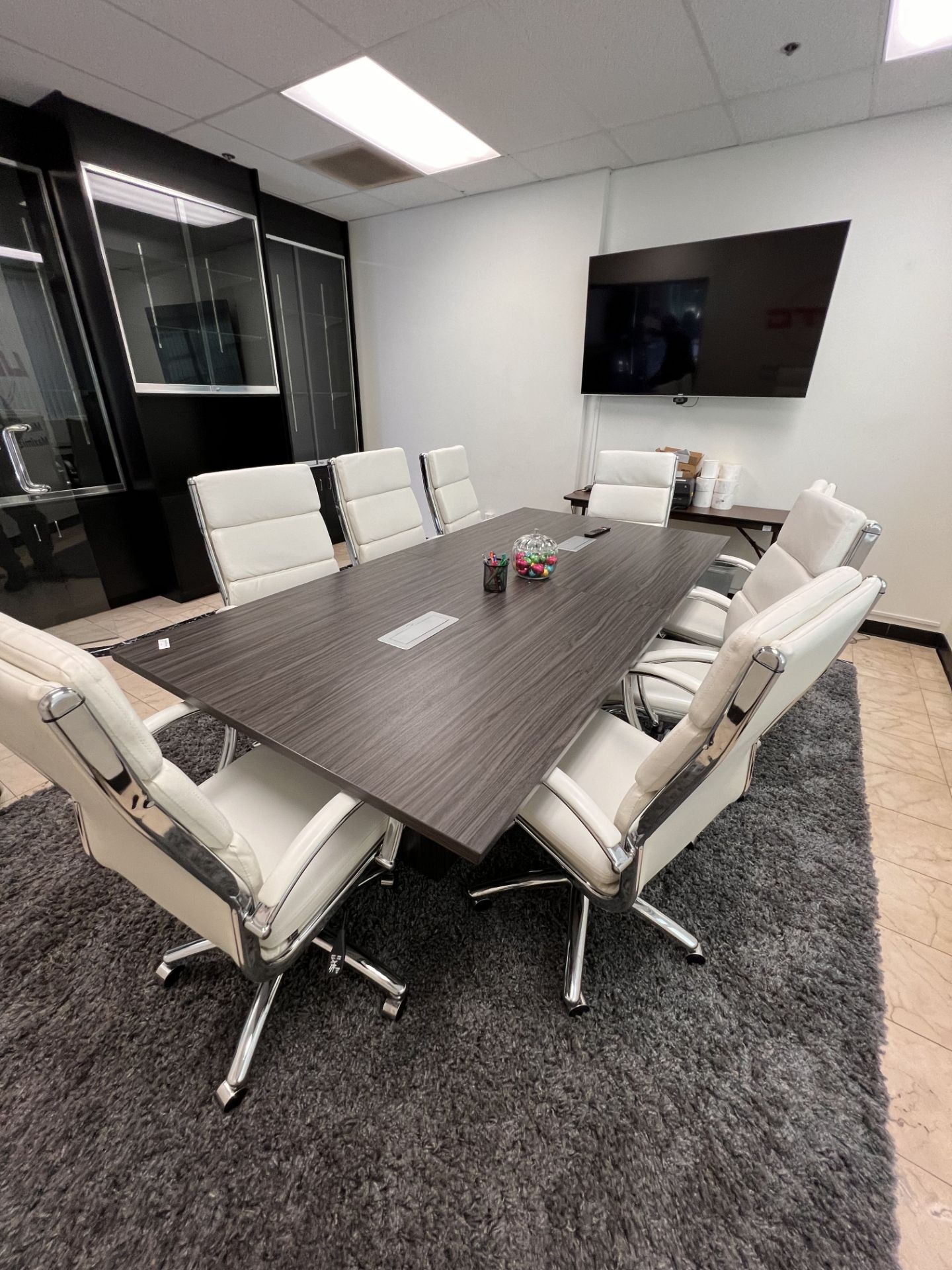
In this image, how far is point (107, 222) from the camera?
2885 millimetres

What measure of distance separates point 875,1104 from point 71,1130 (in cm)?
169

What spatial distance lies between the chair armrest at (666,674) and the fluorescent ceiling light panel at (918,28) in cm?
251

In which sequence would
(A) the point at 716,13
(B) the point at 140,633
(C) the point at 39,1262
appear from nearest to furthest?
(C) the point at 39,1262 < (A) the point at 716,13 < (B) the point at 140,633

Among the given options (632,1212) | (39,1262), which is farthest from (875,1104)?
(39,1262)

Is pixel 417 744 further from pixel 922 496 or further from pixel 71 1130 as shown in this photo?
pixel 922 496

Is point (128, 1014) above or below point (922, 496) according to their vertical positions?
below

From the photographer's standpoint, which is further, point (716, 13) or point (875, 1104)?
point (716, 13)

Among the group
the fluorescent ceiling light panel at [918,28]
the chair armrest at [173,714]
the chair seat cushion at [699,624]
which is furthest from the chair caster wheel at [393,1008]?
the fluorescent ceiling light panel at [918,28]

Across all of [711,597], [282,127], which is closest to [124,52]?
[282,127]

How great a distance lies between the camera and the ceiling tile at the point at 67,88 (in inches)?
87.7

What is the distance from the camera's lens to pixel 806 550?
5.63 ft

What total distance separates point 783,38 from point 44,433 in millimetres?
4084

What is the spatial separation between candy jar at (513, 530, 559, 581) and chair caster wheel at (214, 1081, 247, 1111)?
5.49ft

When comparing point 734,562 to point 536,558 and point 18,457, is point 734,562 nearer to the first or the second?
point 536,558
